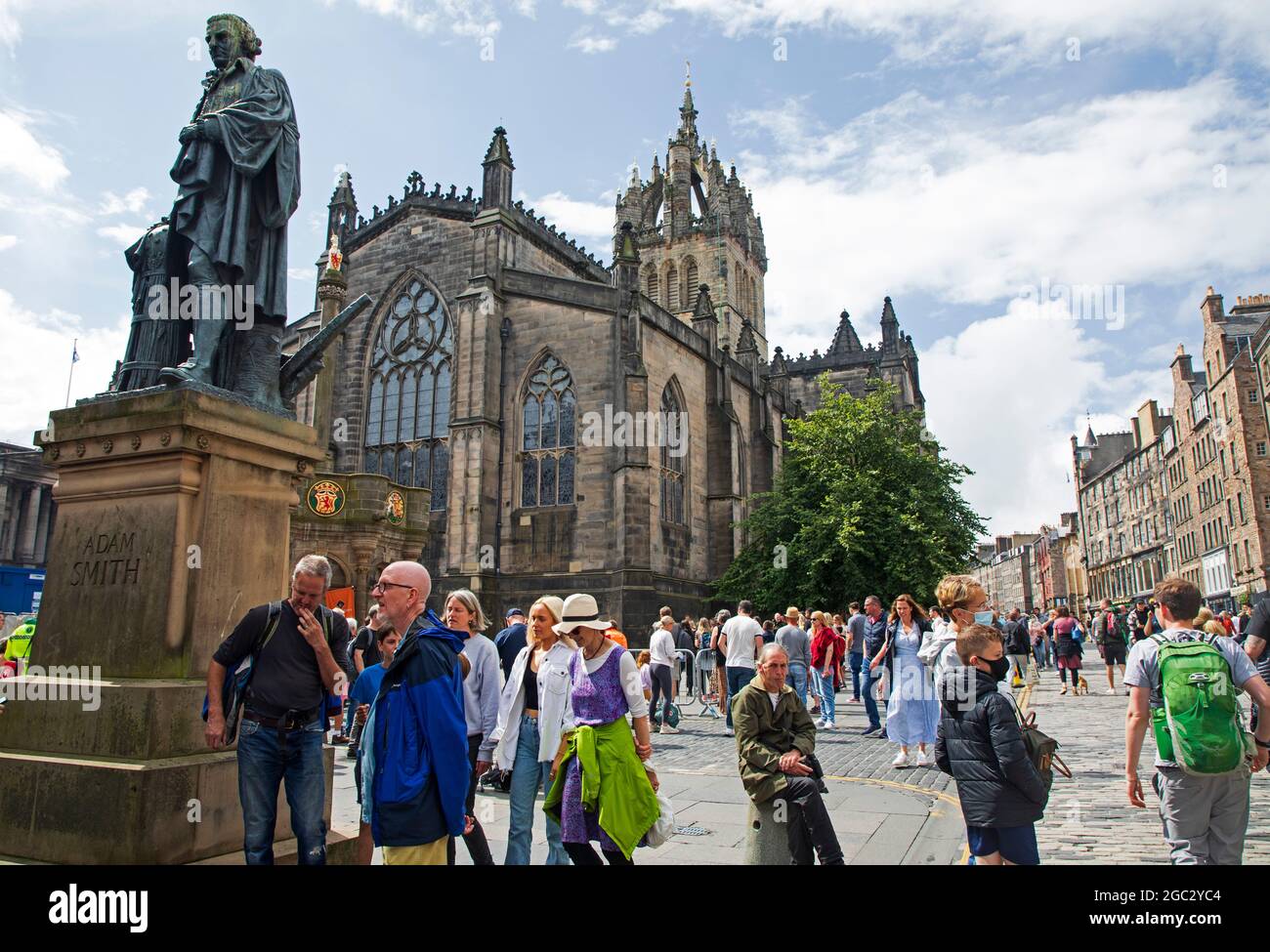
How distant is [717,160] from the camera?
172ft

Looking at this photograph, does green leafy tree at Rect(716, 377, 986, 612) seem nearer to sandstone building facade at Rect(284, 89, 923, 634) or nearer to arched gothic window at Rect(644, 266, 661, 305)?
sandstone building facade at Rect(284, 89, 923, 634)

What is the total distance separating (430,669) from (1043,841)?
469cm

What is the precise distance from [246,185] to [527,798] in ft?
13.4

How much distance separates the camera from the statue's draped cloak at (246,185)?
4.96 meters

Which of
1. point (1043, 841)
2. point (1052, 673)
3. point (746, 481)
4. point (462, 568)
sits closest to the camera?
point (1043, 841)

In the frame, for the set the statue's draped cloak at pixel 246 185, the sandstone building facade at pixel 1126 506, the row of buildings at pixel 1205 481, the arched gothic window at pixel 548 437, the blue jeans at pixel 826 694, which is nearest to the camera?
the statue's draped cloak at pixel 246 185

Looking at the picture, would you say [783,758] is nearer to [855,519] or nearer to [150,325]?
[150,325]

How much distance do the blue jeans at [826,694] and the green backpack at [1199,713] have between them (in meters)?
8.72

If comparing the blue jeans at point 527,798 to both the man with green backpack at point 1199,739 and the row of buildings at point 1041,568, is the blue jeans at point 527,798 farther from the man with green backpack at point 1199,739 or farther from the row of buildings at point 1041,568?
the row of buildings at point 1041,568

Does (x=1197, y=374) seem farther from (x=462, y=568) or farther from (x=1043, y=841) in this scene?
(x=1043, y=841)

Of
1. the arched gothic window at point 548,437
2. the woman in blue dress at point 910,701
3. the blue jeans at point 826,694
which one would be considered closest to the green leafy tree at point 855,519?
the arched gothic window at point 548,437

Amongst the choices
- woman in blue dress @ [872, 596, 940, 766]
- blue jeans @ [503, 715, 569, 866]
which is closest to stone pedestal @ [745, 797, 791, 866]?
blue jeans @ [503, 715, 569, 866]

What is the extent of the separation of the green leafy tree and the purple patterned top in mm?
22561
